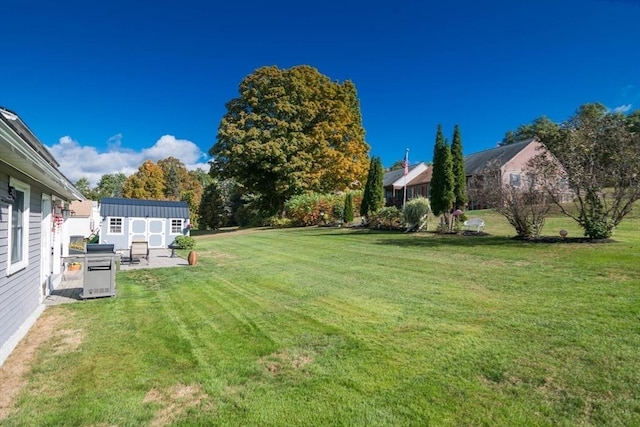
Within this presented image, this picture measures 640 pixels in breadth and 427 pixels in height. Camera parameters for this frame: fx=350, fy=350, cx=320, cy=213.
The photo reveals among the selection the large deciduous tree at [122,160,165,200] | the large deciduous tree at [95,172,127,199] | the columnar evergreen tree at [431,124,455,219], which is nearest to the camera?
the columnar evergreen tree at [431,124,455,219]

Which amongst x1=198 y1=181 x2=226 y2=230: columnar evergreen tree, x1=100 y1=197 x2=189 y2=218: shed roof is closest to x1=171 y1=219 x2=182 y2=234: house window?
x1=100 y1=197 x2=189 y2=218: shed roof

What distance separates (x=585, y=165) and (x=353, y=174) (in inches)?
722

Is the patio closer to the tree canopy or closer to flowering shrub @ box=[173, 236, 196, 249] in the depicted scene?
flowering shrub @ box=[173, 236, 196, 249]

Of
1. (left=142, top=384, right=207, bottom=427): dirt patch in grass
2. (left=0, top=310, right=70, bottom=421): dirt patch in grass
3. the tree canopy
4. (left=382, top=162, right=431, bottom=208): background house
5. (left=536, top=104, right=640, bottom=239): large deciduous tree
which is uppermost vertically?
the tree canopy

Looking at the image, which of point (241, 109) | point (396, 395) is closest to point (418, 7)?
point (396, 395)

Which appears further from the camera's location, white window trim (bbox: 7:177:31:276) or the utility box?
the utility box

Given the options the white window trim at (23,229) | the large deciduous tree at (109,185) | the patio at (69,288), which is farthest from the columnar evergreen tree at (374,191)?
the large deciduous tree at (109,185)

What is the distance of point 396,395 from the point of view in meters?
3.02

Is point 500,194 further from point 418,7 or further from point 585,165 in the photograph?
point 418,7

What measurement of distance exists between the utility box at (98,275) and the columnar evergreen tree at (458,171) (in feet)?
49.5

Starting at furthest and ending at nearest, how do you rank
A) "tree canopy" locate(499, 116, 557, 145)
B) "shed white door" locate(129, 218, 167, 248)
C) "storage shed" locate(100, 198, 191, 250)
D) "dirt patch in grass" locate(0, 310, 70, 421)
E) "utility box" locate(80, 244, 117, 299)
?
"tree canopy" locate(499, 116, 557, 145) < "shed white door" locate(129, 218, 167, 248) < "storage shed" locate(100, 198, 191, 250) < "utility box" locate(80, 244, 117, 299) < "dirt patch in grass" locate(0, 310, 70, 421)

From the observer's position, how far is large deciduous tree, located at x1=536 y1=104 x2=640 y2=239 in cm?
962

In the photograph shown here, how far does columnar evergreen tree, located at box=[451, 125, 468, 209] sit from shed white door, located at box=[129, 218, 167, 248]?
51.6 feet

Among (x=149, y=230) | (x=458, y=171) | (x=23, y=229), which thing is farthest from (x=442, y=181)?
(x=149, y=230)
